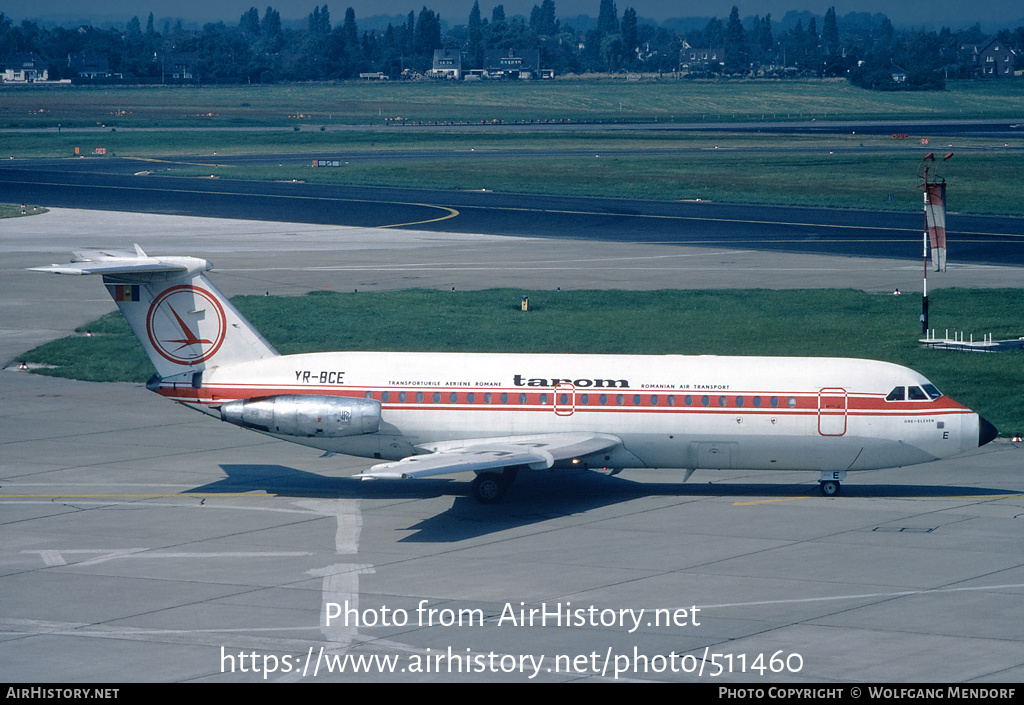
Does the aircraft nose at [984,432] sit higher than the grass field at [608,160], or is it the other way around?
the grass field at [608,160]

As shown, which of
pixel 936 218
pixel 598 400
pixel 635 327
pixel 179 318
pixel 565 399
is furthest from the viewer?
pixel 635 327

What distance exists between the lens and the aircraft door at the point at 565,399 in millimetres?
34344

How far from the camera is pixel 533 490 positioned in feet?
117

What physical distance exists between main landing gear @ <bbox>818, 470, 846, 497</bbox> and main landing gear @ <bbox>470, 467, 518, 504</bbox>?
26.9 feet

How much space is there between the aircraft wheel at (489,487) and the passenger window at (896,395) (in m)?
10.0

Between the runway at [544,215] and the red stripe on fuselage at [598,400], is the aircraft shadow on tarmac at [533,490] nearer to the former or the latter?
the red stripe on fuselage at [598,400]

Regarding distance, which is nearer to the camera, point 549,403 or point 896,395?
point 896,395

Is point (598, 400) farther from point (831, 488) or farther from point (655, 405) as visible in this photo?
point (831, 488)

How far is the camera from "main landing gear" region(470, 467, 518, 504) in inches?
1323

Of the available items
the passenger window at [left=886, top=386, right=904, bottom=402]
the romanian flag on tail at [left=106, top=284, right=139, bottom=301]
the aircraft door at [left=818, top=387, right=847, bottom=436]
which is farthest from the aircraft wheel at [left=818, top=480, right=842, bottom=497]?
the romanian flag on tail at [left=106, top=284, right=139, bottom=301]

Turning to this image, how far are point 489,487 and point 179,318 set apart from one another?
9641 mm

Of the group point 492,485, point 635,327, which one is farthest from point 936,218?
point 492,485

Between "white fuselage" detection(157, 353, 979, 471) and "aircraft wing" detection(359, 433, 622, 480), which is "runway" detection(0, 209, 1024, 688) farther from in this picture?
"aircraft wing" detection(359, 433, 622, 480)

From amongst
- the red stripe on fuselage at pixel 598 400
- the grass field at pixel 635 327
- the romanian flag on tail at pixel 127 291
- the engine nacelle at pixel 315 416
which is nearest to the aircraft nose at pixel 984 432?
the red stripe on fuselage at pixel 598 400
